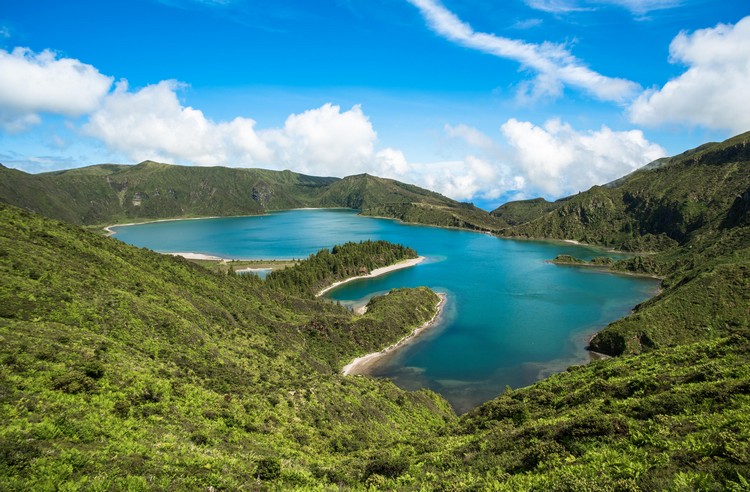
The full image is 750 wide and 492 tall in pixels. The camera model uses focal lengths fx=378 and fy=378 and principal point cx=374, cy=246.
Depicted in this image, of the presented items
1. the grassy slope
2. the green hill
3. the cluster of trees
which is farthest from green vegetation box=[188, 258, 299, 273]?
the green hill

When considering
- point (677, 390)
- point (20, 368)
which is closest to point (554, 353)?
point (677, 390)

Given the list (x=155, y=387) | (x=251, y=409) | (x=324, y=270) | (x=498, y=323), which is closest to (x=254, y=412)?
(x=251, y=409)

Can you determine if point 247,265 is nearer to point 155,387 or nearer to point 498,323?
point 498,323

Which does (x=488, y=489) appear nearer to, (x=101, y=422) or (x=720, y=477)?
(x=720, y=477)

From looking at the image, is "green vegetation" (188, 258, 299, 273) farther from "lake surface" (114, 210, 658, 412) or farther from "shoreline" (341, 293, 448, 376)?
"shoreline" (341, 293, 448, 376)

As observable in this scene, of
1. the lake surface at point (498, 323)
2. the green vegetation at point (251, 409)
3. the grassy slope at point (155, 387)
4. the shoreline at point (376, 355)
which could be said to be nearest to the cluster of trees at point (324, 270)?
the lake surface at point (498, 323)

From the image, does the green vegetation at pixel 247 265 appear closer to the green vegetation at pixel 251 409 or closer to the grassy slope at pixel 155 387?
the grassy slope at pixel 155 387
